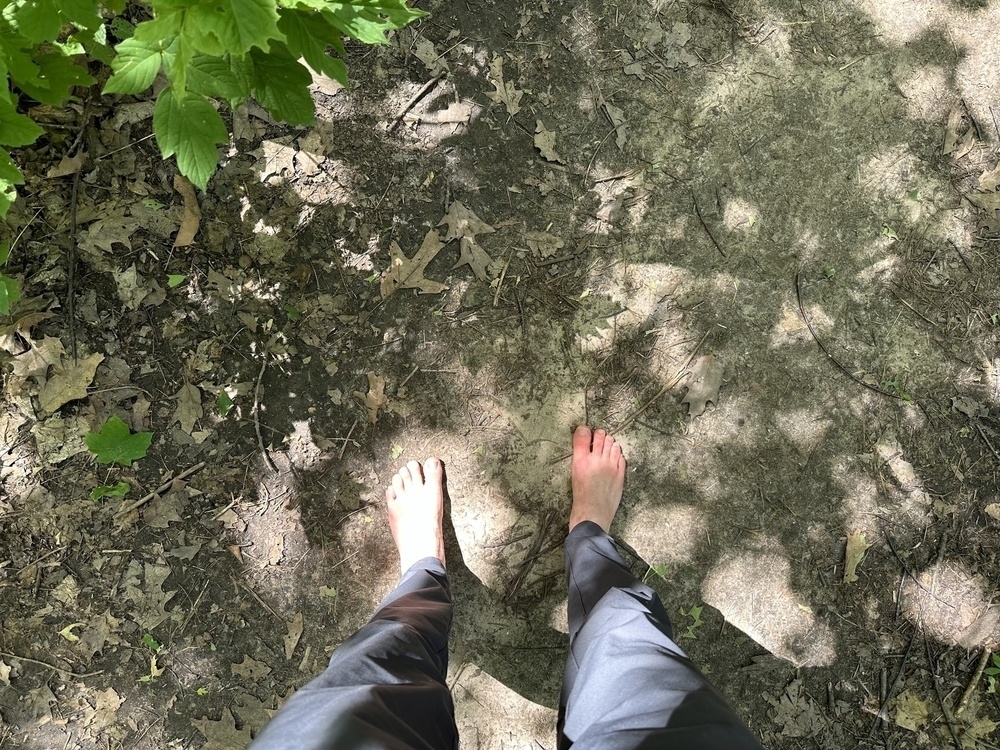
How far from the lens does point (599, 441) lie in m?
2.81

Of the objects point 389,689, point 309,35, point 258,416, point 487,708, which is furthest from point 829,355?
point 258,416

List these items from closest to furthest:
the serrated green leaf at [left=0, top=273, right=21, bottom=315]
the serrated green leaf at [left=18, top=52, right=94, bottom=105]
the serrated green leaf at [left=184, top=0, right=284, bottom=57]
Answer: the serrated green leaf at [left=184, top=0, right=284, bottom=57] < the serrated green leaf at [left=18, top=52, right=94, bottom=105] < the serrated green leaf at [left=0, top=273, right=21, bottom=315]

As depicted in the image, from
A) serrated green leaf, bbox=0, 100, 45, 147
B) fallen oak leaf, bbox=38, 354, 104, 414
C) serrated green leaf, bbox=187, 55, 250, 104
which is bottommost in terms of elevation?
fallen oak leaf, bbox=38, 354, 104, 414

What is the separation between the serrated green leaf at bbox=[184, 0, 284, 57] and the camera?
1261 mm

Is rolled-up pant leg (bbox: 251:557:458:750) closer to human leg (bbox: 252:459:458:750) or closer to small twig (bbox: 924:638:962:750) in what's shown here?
human leg (bbox: 252:459:458:750)

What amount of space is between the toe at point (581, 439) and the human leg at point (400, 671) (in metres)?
0.64

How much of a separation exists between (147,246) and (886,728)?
3.97 meters

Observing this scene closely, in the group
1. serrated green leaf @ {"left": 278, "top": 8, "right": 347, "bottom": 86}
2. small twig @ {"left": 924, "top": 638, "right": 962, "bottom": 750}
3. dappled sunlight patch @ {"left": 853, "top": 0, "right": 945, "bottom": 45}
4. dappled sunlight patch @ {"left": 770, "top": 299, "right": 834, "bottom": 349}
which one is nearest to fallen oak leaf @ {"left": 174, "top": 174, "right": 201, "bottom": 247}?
serrated green leaf @ {"left": 278, "top": 8, "right": 347, "bottom": 86}

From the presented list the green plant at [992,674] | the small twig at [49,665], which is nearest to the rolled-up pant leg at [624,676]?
the green plant at [992,674]

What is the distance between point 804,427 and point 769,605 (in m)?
0.84

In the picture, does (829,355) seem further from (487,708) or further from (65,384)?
(65,384)

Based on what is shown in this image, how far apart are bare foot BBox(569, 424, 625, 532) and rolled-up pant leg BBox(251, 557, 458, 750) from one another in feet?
2.26

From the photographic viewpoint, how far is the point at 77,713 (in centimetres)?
262

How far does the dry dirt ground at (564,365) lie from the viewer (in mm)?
2664
